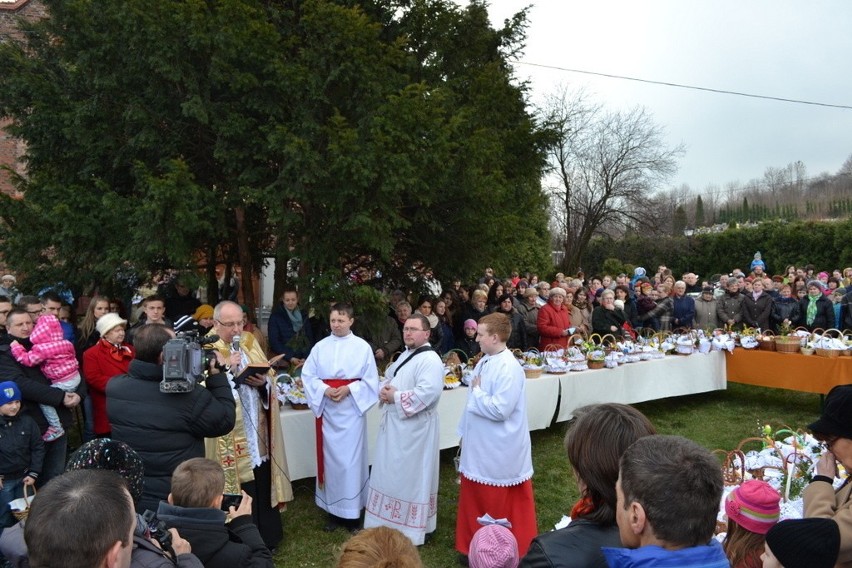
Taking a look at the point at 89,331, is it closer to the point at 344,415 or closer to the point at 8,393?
the point at 8,393

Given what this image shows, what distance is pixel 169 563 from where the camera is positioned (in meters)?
2.04

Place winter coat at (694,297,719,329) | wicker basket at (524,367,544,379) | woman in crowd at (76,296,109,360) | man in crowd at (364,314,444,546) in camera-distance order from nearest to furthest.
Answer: man in crowd at (364,314,444,546) < woman in crowd at (76,296,109,360) < wicker basket at (524,367,544,379) < winter coat at (694,297,719,329)

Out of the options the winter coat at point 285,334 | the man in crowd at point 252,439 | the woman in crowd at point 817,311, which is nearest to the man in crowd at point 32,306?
the man in crowd at point 252,439

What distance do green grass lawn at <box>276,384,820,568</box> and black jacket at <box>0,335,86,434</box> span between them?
2.04m

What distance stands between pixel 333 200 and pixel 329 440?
2563 mm

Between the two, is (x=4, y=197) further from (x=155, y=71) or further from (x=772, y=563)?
(x=772, y=563)

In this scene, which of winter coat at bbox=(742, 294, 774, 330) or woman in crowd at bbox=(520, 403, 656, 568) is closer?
woman in crowd at bbox=(520, 403, 656, 568)

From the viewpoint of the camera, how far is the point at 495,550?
1975 mm

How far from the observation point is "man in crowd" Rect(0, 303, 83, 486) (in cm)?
452

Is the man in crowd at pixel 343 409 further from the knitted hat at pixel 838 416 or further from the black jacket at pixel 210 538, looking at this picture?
the knitted hat at pixel 838 416

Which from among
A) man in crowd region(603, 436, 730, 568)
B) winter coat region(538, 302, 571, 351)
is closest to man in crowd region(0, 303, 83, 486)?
man in crowd region(603, 436, 730, 568)

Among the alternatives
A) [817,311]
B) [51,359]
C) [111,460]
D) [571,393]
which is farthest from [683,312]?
[111,460]

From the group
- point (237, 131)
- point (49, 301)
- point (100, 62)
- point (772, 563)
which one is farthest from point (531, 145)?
point (772, 563)

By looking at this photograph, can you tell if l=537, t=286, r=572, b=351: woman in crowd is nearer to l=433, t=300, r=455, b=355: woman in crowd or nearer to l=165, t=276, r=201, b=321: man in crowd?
l=433, t=300, r=455, b=355: woman in crowd
